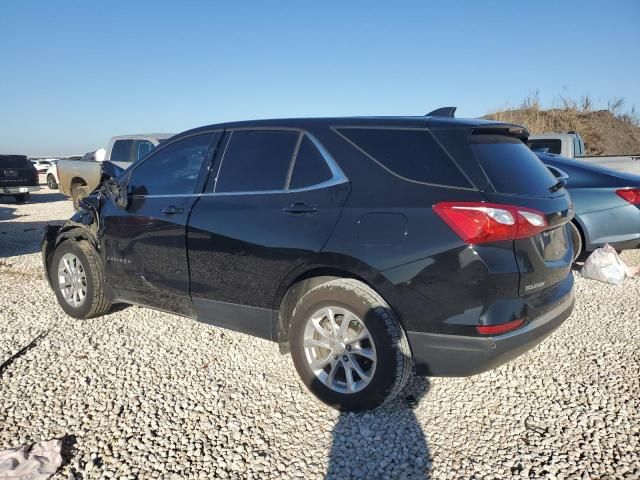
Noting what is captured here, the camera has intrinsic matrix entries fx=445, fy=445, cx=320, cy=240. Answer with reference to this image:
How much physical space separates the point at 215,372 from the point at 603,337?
3.14m

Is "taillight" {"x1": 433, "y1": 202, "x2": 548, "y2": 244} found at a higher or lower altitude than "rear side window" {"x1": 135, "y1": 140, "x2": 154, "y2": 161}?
lower

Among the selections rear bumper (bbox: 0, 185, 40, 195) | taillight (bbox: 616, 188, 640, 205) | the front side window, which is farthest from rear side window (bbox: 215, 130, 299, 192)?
rear bumper (bbox: 0, 185, 40, 195)

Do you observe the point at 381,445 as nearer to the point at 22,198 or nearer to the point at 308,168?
the point at 308,168

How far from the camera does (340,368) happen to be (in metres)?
2.73

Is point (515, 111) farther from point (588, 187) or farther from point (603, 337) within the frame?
point (603, 337)

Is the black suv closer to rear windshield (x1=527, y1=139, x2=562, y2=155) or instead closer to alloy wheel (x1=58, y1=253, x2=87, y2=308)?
alloy wheel (x1=58, y1=253, x2=87, y2=308)

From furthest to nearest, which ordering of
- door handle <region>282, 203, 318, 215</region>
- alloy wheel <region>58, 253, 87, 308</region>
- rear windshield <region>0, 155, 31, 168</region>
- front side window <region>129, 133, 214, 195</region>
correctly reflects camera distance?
rear windshield <region>0, 155, 31, 168</region> < alloy wheel <region>58, 253, 87, 308</region> < front side window <region>129, 133, 214, 195</region> < door handle <region>282, 203, 318, 215</region>

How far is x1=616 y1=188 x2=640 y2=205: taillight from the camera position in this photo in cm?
510

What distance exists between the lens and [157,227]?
3393 millimetres

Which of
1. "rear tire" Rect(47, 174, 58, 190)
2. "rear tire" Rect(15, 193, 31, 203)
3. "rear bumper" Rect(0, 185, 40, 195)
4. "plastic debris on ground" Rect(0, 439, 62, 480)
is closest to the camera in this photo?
"plastic debris on ground" Rect(0, 439, 62, 480)

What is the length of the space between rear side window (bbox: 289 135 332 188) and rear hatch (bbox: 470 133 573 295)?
0.88 metres

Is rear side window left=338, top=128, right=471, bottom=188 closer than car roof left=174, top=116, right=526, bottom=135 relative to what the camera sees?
Yes

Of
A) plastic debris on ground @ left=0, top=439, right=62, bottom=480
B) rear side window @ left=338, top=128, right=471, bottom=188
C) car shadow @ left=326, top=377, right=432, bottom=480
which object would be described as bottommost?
car shadow @ left=326, top=377, right=432, bottom=480

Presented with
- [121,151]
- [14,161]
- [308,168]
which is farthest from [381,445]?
[14,161]
